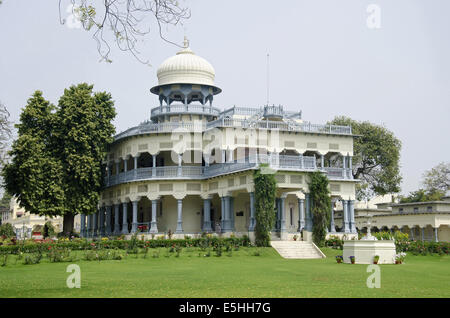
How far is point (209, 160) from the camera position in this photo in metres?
42.2

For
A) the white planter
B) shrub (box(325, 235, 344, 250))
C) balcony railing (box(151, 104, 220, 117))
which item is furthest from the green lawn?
balcony railing (box(151, 104, 220, 117))

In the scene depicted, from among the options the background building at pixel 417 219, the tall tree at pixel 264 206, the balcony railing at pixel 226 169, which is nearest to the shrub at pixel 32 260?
the tall tree at pixel 264 206

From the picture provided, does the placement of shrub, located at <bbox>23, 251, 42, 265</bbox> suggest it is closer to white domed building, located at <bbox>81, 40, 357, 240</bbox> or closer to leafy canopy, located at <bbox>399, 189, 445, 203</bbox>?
white domed building, located at <bbox>81, 40, 357, 240</bbox>

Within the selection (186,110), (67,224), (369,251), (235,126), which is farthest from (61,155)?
(369,251)

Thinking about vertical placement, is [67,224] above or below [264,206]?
below

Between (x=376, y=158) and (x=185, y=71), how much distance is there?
2406 cm

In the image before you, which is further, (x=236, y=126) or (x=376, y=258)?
(x=236, y=126)

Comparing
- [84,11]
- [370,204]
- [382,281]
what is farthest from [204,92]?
[370,204]

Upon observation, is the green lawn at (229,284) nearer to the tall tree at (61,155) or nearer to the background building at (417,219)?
the tall tree at (61,155)

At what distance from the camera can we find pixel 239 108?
40.5 metres

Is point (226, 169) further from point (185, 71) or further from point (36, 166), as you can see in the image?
point (36, 166)

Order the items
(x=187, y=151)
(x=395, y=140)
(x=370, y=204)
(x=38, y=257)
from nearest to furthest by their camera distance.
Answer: (x=38, y=257) → (x=187, y=151) → (x=395, y=140) → (x=370, y=204)
